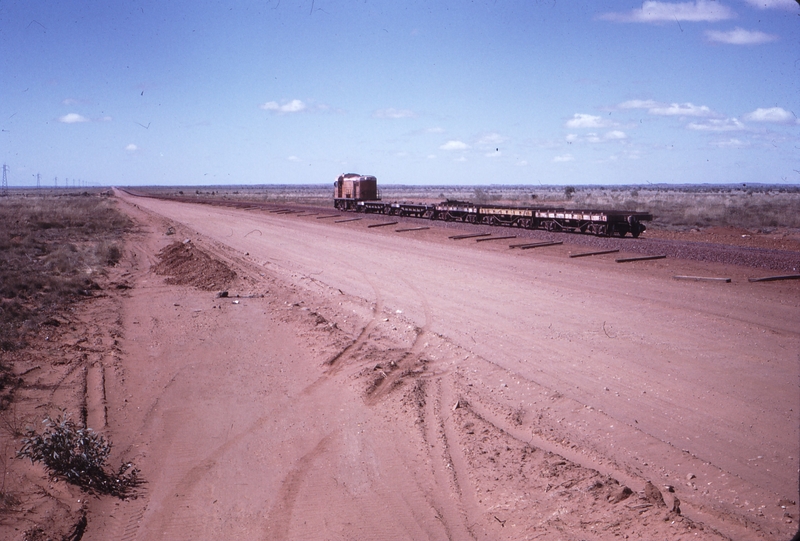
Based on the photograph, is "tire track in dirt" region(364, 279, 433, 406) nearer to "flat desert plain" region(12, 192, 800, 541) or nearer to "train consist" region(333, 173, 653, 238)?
"flat desert plain" region(12, 192, 800, 541)

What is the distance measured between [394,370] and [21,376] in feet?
19.5

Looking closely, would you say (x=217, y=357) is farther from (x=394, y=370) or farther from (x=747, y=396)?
(x=747, y=396)

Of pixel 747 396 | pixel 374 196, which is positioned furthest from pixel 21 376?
pixel 374 196

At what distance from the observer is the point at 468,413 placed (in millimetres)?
7371

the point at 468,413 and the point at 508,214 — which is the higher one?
→ the point at 508,214

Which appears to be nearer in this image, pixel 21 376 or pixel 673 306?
pixel 21 376

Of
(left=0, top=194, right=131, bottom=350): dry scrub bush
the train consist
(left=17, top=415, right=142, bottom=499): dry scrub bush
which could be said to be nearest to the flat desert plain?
(left=17, top=415, right=142, bottom=499): dry scrub bush

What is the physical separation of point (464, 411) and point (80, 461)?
4.46m

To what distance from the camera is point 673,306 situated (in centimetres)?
1179

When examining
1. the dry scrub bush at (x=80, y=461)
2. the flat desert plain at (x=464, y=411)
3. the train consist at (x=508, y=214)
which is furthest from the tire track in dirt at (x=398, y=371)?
the train consist at (x=508, y=214)

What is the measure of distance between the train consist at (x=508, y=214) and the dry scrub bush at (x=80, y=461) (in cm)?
2224

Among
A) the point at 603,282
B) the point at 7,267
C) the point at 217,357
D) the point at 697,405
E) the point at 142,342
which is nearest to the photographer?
the point at 697,405

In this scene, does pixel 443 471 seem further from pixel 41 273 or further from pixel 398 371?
pixel 41 273

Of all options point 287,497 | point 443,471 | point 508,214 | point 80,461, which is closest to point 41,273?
point 80,461
